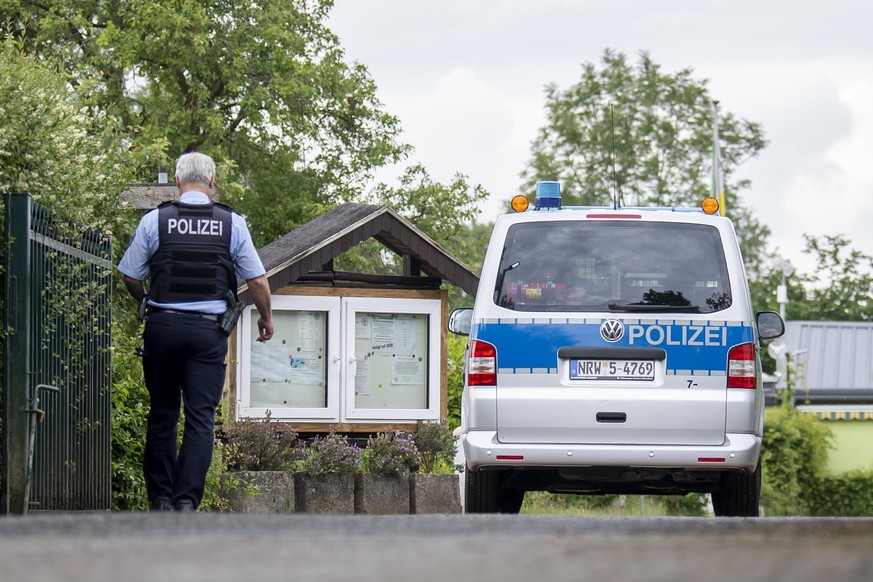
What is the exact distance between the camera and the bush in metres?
15.9

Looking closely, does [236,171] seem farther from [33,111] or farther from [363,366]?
[33,111]

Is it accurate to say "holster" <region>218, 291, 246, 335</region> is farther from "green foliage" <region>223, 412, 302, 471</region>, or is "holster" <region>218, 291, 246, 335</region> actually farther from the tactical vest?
"green foliage" <region>223, 412, 302, 471</region>

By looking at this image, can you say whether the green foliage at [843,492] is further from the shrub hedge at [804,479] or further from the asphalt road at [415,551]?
the asphalt road at [415,551]

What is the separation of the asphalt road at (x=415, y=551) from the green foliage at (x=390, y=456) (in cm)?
1069

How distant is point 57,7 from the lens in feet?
106

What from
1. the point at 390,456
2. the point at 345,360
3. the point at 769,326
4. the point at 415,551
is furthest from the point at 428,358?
the point at 415,551

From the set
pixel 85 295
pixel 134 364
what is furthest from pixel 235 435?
pixel 85 295

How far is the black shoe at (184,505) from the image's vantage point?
8.14 metres

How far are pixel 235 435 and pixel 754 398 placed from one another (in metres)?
7.96

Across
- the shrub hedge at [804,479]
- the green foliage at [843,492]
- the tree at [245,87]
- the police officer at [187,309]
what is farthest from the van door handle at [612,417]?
the green foliage at [843,492]

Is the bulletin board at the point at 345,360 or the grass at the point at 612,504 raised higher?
the bulletin board at the point at 345,360

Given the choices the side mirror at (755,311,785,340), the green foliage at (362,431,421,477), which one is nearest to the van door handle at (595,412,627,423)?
the side mirror at (755,311,785,340)

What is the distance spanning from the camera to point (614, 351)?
29.9 ft

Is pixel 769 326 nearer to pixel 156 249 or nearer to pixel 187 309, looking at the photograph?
pixel 187 309
